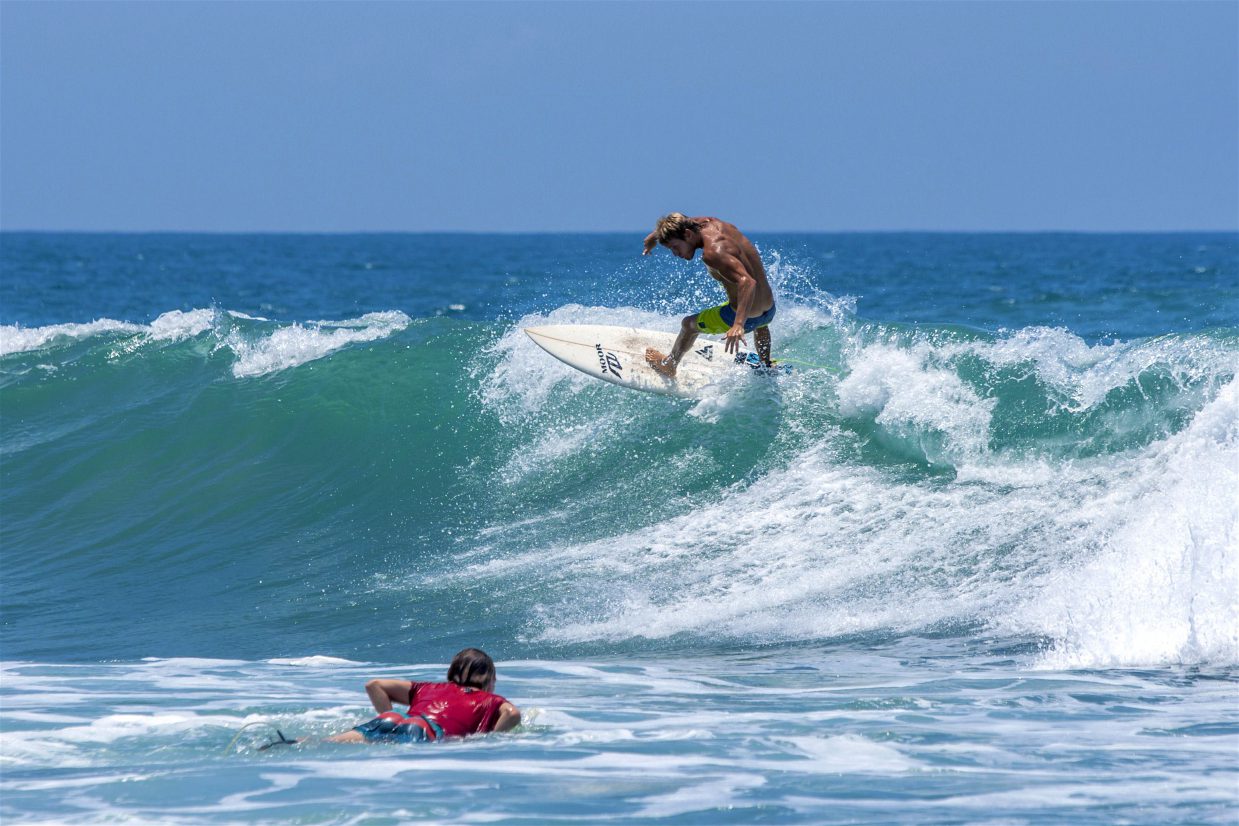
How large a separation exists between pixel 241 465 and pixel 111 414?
7.52ft

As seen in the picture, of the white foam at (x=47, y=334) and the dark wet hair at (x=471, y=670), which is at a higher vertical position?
the white foam at (x=47, y=334)

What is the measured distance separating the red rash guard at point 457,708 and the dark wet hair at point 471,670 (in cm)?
3

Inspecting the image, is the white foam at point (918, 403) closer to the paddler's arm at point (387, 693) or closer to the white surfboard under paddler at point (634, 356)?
the white surfboard under paddler at point (634, 356)

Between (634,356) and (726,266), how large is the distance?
168 centimetres

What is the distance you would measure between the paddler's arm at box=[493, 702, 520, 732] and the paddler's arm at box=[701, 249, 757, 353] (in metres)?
4.21

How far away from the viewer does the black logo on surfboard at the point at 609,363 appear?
422 inches

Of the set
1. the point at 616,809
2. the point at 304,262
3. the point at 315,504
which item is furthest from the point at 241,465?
the point at 304,262

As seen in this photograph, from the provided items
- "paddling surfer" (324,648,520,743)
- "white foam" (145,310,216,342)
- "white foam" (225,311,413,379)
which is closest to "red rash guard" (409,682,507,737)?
"paddling surfer" (324,648,520,743)

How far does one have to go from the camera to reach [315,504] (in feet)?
35.6

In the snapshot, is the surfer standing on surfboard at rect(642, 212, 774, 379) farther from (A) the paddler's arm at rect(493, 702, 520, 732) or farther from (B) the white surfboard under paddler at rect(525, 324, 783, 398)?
(A) the paddler's arm at rect(493, 702, 520, 732)

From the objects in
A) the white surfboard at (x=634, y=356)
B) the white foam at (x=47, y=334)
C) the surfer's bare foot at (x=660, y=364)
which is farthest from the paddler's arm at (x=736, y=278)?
the white foam at (x=47, y=334)

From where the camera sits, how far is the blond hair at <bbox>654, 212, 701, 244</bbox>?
29.4ft

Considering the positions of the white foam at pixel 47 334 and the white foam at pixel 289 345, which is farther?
the white foam at pixel 47 334

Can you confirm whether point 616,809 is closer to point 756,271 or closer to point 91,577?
point 756,271
